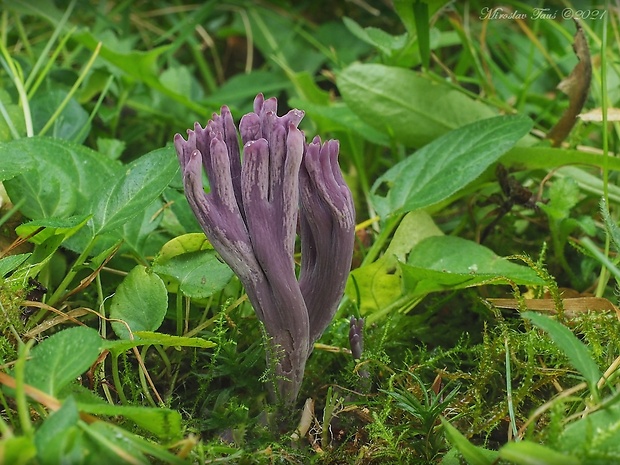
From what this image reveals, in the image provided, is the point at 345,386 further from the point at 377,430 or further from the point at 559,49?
the point at 559,49

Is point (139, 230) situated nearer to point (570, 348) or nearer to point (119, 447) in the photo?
point (119, 447)

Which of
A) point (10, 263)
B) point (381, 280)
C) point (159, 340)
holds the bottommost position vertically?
point (381, 280)

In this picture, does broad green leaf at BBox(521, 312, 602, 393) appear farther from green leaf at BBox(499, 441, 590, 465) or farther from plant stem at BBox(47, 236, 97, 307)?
plant stem at BBox(47, 236, 97, 307)

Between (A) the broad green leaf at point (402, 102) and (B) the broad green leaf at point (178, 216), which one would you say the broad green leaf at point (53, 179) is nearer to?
(B) the broad green leaf at point (178, 216)

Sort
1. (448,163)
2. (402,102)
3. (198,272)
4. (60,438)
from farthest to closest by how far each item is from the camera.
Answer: (402,102), (448,163), (198,272), (60,438)

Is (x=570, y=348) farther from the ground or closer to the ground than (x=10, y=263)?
closer to the ground

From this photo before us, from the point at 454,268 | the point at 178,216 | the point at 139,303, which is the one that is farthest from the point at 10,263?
the point at 454,268

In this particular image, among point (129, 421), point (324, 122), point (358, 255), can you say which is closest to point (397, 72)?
point (324, 122)

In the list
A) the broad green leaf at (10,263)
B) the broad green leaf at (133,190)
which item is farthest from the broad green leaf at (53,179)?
the broad green leaf at (10,263)
